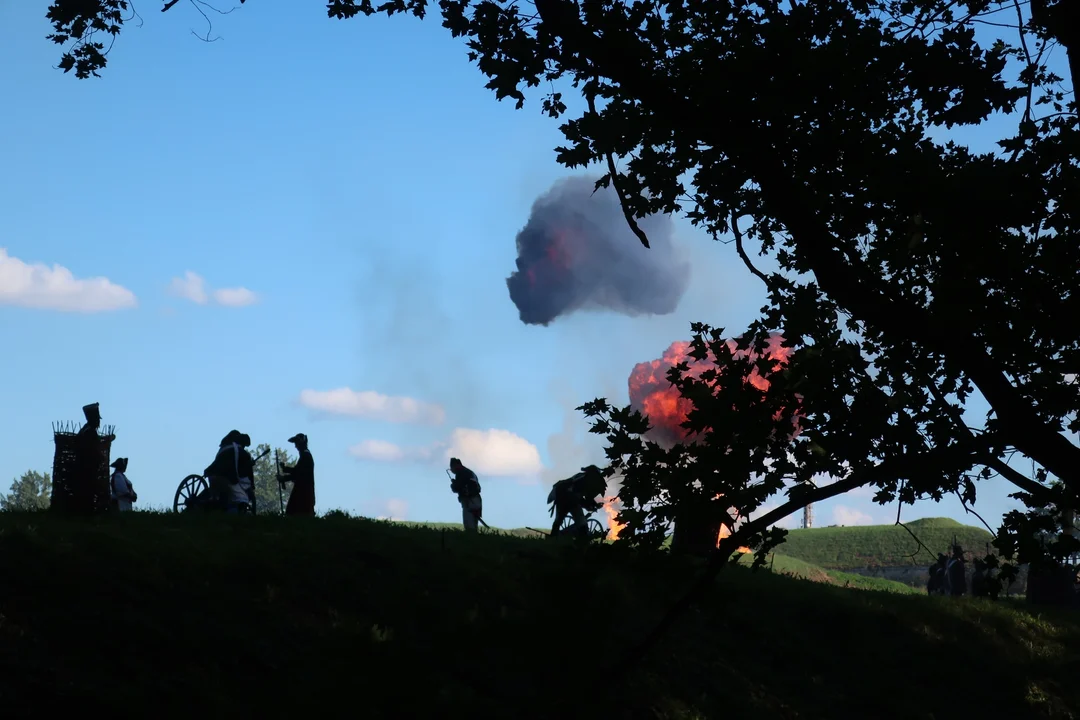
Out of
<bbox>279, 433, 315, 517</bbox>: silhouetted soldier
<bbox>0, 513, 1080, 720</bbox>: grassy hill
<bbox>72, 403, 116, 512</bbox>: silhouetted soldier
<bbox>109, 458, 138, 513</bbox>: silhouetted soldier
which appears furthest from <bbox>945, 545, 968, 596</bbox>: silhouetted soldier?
<bbox>72, 403, 116, 512</bbox>: silhouetted soldier

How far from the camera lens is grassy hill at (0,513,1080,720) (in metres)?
12.0

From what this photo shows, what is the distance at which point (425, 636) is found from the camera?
1451 cm

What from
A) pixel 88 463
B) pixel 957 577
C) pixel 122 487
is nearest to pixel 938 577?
pixel 957 577

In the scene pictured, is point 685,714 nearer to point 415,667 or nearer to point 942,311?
point 415,667

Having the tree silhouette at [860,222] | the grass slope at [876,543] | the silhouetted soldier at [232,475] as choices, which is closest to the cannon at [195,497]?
the silhouetted soldier at [232,475]

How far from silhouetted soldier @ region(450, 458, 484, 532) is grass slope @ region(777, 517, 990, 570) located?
34.9 m

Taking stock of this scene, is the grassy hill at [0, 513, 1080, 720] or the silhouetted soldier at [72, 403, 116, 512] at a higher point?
the silhouetted soldier at [72, 403, 116, 512]

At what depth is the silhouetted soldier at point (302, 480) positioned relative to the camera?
2189 centimetres

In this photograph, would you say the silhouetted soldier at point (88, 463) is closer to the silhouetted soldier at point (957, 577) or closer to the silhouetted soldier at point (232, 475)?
the silhouetted soldier at point (232, 475)

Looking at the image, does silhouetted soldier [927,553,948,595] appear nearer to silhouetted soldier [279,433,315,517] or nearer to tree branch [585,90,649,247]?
silhouetted soldier [279,433,315,517]

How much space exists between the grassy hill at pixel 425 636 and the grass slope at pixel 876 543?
38321 millimetres

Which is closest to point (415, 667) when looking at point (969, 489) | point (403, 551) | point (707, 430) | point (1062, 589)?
point (403, 551)

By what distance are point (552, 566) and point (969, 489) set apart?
7.98 metres

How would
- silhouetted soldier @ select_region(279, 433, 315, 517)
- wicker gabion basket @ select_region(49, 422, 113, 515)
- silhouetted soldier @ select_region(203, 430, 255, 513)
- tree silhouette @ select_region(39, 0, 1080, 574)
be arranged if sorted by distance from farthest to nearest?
silhouetted soldier @ select_region(279, 433, 315, 517) → silhouetted soldier @ select_region(203, 430, 255, 513) → wicker gabion basket @ select_region(49, 422, 113, 515) → tree silhouette @ select_region(39, 0, 1080, 574)
